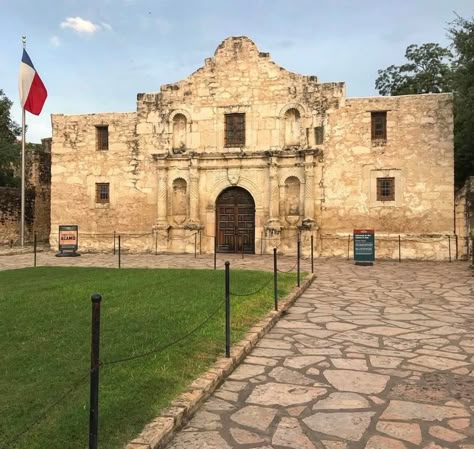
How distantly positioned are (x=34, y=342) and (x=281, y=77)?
16529 millimetres

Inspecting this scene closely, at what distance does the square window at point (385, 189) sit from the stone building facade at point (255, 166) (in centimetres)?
6

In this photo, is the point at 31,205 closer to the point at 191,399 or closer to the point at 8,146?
the point at 8,146

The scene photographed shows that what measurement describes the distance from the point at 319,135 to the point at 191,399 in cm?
1649

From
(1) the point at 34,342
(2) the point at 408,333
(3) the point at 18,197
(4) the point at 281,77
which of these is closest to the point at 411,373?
(2) the point at 408,333

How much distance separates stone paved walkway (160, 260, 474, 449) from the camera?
357 cm

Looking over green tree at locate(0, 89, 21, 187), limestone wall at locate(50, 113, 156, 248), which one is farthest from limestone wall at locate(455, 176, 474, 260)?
green tree at locate(0, 89, 21, 187)

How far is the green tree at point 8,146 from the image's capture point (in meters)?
28.8

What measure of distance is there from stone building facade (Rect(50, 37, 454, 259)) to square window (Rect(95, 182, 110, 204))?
5 centimetres

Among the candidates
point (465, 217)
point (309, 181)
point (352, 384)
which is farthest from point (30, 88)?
point (352, 384)

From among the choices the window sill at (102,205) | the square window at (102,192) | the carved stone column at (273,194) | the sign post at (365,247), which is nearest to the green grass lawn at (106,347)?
the sign post at (365,247)

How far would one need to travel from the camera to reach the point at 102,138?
21812mm

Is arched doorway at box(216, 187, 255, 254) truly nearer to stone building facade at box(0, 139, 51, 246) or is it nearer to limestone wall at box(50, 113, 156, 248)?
limestone wall at box(50, 113, 156, 248)

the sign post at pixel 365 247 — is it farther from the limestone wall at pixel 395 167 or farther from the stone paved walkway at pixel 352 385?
the stone paved walkway at pixel 352 385

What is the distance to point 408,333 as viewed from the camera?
22.0 ft
